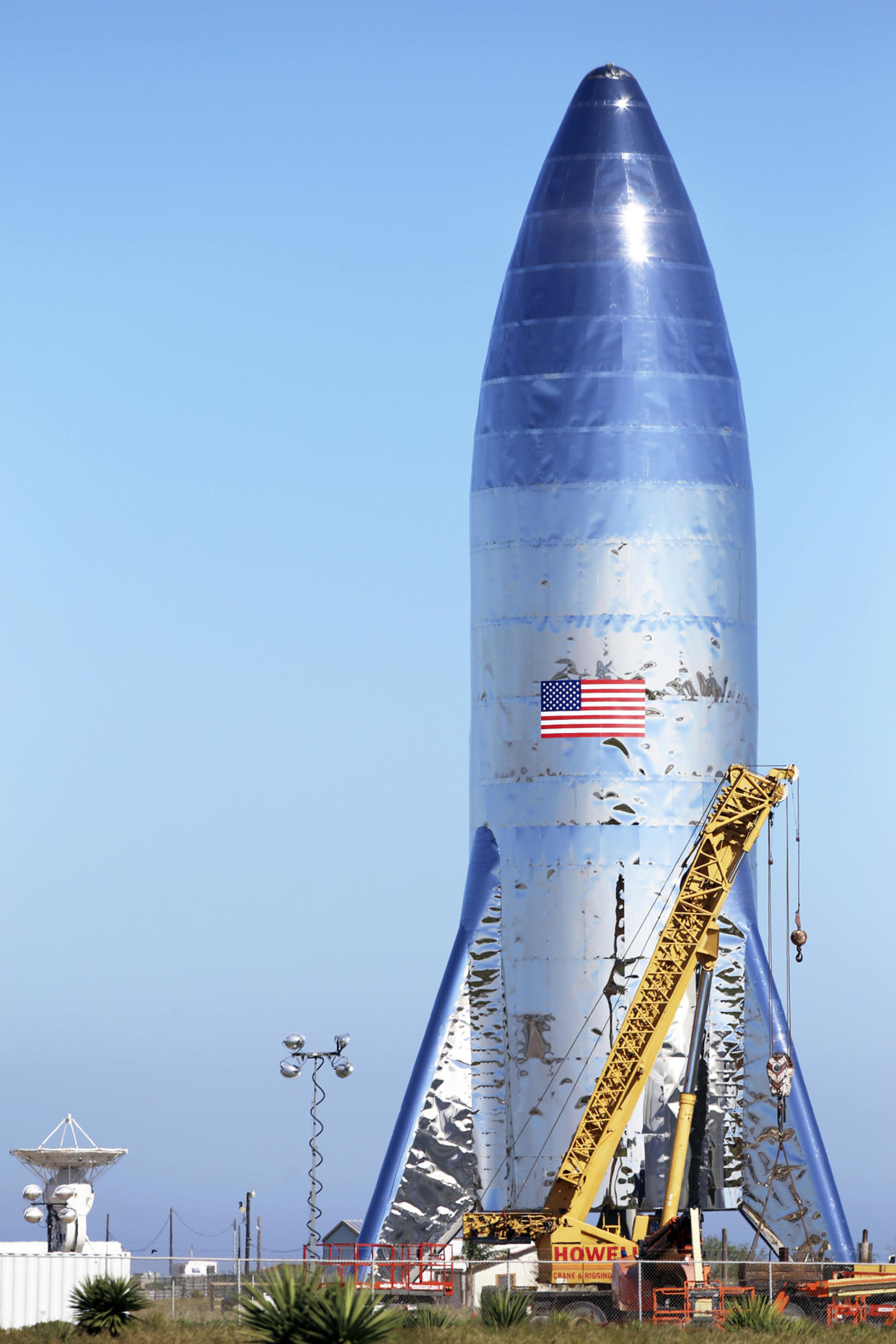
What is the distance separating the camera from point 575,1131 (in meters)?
42.2

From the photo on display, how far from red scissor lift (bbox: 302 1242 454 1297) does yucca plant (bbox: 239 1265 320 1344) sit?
361 inches

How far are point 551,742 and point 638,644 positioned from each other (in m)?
2.23

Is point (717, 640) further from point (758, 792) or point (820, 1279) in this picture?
point (820, 1279)

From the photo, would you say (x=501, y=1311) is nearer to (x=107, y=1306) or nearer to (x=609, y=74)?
(x=107, y=1306)

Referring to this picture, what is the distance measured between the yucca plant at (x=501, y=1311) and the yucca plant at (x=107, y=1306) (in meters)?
5.11

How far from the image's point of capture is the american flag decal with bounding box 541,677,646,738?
142ft

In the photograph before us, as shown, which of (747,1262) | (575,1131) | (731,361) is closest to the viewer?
(747,1262)

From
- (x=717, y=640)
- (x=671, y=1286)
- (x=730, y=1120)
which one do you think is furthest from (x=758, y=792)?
(x=671, y=1286)

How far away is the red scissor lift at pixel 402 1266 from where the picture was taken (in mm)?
41656

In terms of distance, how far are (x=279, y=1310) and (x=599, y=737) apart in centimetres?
1420

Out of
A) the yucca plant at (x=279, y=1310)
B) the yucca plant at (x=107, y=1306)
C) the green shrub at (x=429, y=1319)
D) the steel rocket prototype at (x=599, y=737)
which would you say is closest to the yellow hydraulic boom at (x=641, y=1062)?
the steel rocket prototype at (x=599, y=737)

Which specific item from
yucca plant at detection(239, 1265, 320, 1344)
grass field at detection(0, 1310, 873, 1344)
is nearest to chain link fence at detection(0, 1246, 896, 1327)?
grass field at detection(0, 1310, 873, 1344)

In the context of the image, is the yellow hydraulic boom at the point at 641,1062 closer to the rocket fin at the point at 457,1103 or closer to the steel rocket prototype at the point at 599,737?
the steel rocket prototype at the point at 599,737

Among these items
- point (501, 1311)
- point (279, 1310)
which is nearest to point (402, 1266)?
point (501, 1311)
